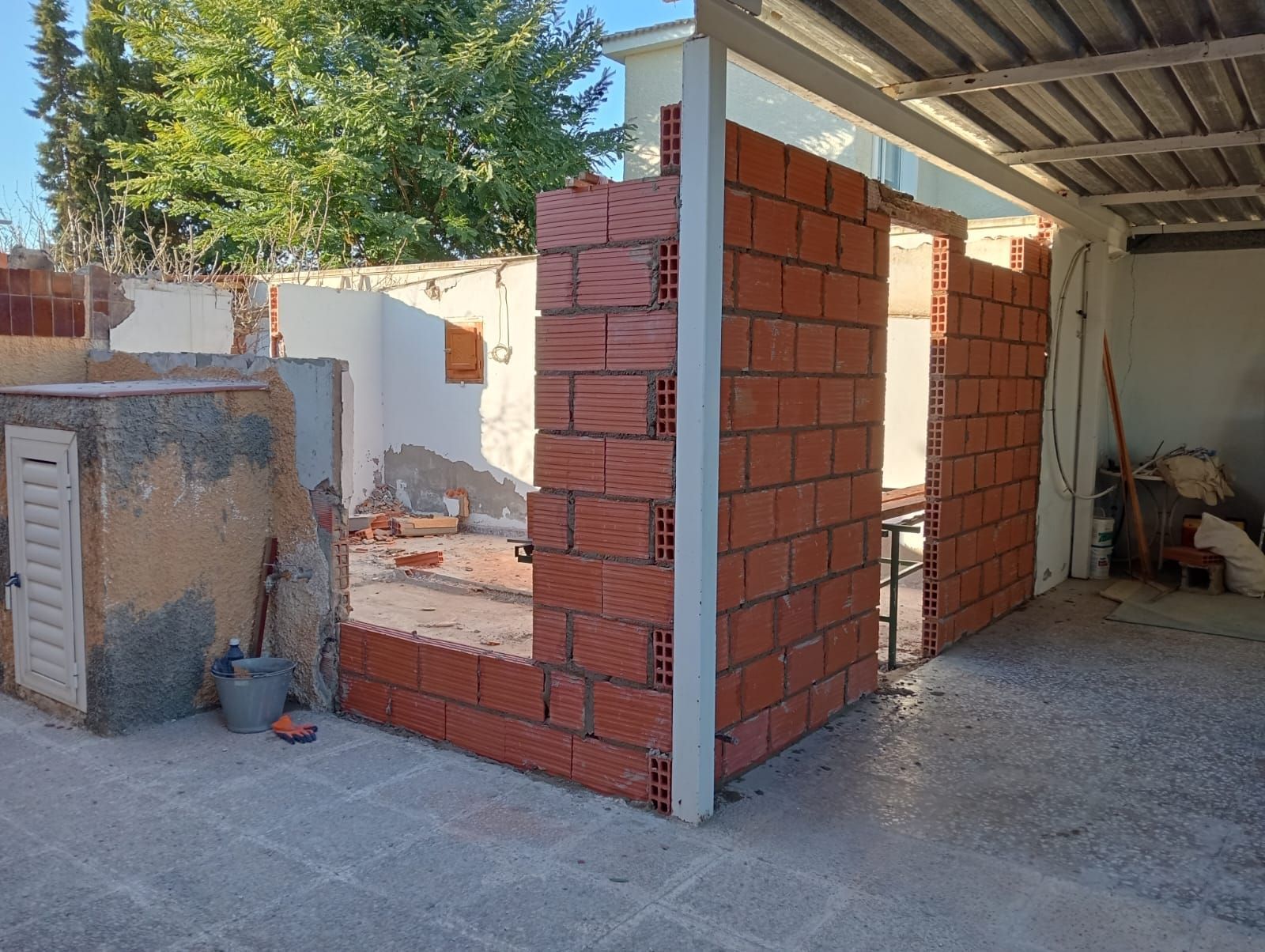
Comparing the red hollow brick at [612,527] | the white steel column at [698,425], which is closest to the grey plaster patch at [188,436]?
the red hollow brick at [612,527]

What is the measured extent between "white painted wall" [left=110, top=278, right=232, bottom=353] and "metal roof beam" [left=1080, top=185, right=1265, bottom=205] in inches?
303

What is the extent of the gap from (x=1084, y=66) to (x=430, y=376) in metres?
7.71

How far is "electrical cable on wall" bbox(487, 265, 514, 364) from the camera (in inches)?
396

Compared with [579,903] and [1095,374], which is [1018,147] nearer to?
[1095,374]

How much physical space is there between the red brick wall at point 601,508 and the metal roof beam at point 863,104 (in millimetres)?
568

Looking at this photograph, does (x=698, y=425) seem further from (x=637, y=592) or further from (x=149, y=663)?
(x=149, y=663)

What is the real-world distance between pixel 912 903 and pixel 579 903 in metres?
1.00

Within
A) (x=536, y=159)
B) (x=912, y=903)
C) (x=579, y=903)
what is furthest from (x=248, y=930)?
(x=536, y=159)

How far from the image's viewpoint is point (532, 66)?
16344 mm

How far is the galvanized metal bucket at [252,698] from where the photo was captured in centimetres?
440

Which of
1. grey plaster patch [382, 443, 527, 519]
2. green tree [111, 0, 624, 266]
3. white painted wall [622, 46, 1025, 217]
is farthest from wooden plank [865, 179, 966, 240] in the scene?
green tree [111, 0, 624, 266]

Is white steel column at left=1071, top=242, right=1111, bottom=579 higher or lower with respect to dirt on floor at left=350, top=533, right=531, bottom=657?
higher

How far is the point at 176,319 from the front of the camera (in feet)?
31.6

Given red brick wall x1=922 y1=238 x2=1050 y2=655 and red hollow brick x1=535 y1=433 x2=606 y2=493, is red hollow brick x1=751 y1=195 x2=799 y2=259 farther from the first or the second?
red brick wall x1=922 y1=238 x2=1050 y2=655
